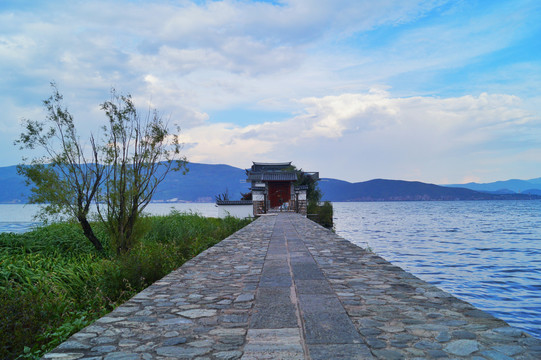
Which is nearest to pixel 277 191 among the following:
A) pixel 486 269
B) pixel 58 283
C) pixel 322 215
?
pixel 322 215

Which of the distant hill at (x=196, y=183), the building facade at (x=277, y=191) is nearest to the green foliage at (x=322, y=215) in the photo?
the building facade at (x=277, y=191)

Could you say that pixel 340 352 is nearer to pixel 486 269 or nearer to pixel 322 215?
pixel 486 269

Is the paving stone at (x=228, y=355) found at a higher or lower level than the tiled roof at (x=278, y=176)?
lower

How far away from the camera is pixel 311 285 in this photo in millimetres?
4129

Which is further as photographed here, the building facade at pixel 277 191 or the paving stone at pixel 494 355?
the building facade at pixel 277 191

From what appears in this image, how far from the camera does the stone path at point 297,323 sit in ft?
7.61

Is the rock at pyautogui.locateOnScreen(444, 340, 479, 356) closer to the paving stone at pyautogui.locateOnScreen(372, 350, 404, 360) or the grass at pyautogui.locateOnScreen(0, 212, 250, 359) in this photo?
the paving stone at pyautogui.locateOnScreen(372, 350, 404, 360)

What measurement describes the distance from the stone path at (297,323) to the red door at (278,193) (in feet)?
85.0

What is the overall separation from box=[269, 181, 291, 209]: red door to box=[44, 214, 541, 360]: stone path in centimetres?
2590

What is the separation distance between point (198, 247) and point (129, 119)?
13.1 feet

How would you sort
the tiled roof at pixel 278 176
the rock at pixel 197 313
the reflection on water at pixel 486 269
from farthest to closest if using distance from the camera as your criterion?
the tiled roof at pixel 278 176 → the reflection on water at pixel 486 269 → the rock at pixel 197 313

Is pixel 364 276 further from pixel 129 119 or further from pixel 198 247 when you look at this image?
pixel 129 119

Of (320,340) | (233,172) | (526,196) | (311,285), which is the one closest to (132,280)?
(311,285)

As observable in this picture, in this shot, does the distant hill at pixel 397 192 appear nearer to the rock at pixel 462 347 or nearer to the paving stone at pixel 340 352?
the rock at pixel 462 347
